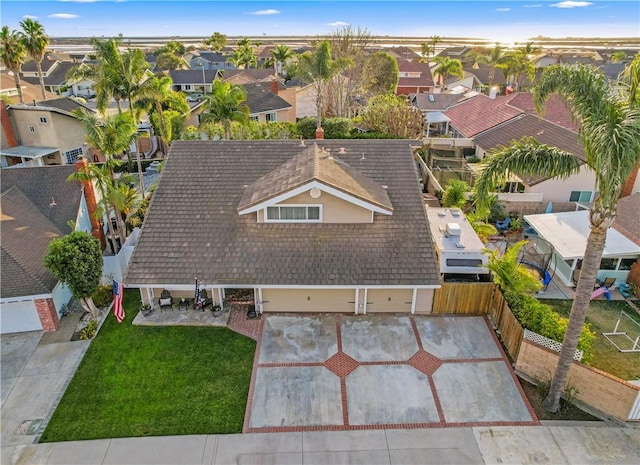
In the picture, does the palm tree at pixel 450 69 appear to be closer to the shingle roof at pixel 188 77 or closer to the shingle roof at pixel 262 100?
the shingle roof at pixel 262 100

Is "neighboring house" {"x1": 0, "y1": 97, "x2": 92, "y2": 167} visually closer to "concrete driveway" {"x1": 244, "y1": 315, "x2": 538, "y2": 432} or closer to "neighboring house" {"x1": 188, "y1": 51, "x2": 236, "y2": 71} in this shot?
"concrete driveway" {"x1": 244, "y1": 315, "x2": 538, "y2": 432}

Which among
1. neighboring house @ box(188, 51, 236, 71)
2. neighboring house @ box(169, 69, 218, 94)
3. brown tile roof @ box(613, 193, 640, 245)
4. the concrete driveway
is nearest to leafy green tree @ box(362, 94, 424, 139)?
brown tile roof @ box(613, 193, 640, 245)

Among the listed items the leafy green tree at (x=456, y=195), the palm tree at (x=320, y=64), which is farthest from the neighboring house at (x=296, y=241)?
the palm tree at (x=320, y=64)

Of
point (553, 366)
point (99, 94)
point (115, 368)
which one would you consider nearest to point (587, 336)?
point (553, 366)

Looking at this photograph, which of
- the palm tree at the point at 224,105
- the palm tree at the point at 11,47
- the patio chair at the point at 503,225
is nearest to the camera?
the patio chair at the point at 503,225

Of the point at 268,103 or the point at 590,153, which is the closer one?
the point at 590,153

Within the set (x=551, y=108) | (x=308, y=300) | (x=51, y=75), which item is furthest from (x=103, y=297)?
(x=51, y=75)

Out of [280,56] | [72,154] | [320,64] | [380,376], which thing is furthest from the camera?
[280,56]

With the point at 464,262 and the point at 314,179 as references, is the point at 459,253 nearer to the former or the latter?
the point at 464,262
